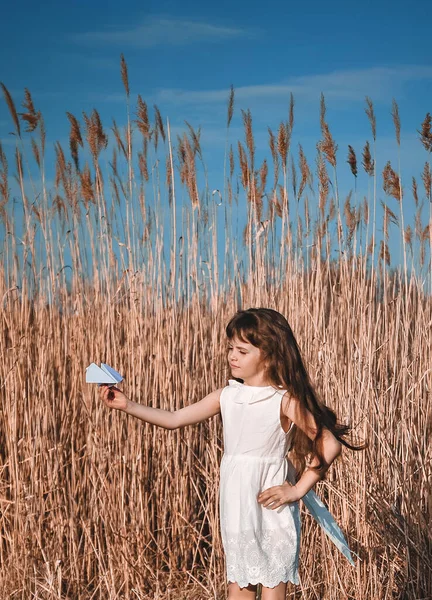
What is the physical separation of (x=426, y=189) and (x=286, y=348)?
130 cm

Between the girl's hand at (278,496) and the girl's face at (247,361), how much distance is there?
29 cm

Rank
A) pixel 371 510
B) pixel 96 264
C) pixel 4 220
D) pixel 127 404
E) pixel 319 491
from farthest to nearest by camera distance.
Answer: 1. pixel 4 220
2. pixel 96 264
3. pixel 319 491
4. pixel 371 510
5. pixel 127 404

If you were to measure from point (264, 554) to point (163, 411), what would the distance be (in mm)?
458

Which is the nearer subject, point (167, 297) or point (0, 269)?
point (167, 297)

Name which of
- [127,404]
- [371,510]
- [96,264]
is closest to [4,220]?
[96,264]

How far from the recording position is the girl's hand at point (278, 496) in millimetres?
1966

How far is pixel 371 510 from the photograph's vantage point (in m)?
2.79

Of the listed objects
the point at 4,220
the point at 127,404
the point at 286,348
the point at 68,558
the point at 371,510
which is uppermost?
the point at 4,220

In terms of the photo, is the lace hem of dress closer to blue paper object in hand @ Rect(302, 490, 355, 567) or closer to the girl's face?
blue paper object in hand @ Rect(302, 490, 355, 567)

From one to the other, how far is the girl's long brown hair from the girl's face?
0.01 metres

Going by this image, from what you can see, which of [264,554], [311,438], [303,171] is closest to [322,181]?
[303,171]

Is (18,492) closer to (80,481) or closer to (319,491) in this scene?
(80,481)

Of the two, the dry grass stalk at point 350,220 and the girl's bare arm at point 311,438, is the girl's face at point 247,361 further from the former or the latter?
the dry grass stalk at point 350,220

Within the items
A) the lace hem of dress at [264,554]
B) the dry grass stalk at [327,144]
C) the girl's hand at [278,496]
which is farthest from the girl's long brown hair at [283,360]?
the dry grass stalk at [327,144]
